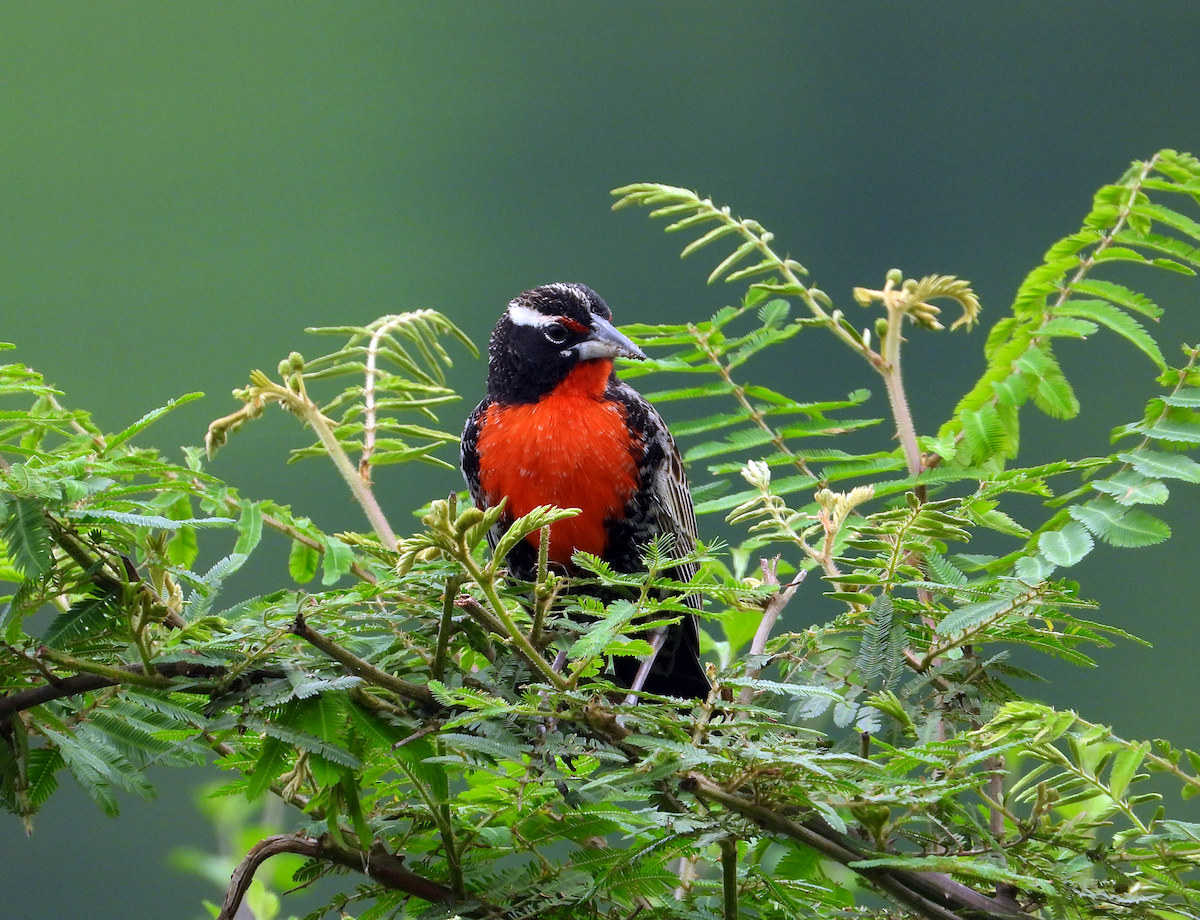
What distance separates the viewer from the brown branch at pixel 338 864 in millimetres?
890

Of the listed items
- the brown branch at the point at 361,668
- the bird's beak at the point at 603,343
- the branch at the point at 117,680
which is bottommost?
the branch at the point at 117,680

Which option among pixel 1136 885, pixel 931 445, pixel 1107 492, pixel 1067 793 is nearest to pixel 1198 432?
pixel 1107 492

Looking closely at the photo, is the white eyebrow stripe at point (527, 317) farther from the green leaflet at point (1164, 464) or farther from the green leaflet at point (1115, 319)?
the green leaflet at point (1164, 464)

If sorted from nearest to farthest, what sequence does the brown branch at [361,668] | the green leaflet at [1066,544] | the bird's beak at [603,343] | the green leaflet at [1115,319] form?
the brown branch at [361,668] → the green leaflet at [1066,544] → the green leaflet at [1115,319] → the bird's beak at [603,343]

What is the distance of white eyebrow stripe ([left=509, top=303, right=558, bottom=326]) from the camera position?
178 centimetres

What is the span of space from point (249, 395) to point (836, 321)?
74 cm

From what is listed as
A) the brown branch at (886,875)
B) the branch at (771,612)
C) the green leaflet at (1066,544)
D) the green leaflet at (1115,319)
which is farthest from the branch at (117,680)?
the green leaflet at (1115,319)

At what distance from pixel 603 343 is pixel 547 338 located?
109 mm

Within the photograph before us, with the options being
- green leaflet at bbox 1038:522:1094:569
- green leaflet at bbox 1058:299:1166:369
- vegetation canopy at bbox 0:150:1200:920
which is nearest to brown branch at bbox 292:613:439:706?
vegetation canopy at bbox 0:150:1200:920

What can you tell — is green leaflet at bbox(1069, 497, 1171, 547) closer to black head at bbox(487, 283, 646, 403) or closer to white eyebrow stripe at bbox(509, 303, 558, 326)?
black head at bbox(487, 283, 646, 403)

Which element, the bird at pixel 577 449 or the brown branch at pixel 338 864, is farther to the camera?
the bird at pixel 577 449

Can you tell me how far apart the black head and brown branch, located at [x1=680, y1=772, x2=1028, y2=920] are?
97cm

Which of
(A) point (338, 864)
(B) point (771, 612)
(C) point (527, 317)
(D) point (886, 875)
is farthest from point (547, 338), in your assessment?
(D) point (886, 875)

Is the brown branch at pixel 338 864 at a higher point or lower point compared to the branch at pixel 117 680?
lower
